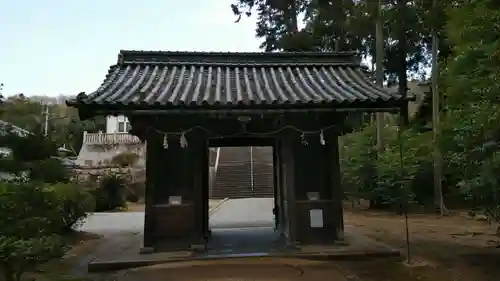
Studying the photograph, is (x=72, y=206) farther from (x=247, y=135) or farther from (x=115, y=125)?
(x=115, y=125)

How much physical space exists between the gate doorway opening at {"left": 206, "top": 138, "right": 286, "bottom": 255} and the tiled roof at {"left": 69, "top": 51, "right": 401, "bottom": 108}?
6.28 feet

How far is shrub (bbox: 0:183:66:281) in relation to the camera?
4582 millimetres

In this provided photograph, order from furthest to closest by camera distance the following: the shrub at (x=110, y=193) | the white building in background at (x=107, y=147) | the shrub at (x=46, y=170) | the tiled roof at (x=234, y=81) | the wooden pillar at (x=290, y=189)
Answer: the white building in background at (x=107, y=147), the shrub at (x=110, y=193), the wooden pillar at (x=290, y=189), the tiled roof at (x=234, y=81), the shrub at (x=46, y=170)

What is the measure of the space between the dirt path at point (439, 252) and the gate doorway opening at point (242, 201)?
7.67ft

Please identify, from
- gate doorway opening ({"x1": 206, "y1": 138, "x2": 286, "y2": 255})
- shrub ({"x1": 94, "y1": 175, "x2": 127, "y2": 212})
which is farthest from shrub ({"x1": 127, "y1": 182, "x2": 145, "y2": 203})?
gate doorway opening ({"x1": 206, "y1": 138, "x2": 286, "y2": 255})

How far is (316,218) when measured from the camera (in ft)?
27.7

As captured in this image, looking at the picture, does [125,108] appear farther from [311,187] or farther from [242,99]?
[311,187]

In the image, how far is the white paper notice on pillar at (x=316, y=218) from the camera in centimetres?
843

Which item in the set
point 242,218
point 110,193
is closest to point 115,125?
point 110,193

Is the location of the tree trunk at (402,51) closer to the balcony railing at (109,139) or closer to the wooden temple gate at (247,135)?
the wooden temple gate at (247,135)

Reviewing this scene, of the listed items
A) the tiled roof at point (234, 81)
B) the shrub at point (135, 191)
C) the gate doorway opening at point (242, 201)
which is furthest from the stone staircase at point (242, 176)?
the tiled roof at point (234, 81)

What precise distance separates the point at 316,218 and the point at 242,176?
22966 mm

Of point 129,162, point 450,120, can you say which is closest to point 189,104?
point 450,120

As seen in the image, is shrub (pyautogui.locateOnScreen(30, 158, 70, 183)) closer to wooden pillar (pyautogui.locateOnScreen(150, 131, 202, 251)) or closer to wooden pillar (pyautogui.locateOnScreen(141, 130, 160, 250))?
wooden pillar (pyautogui.locateOnScreen(141, 130, 160, 250))
